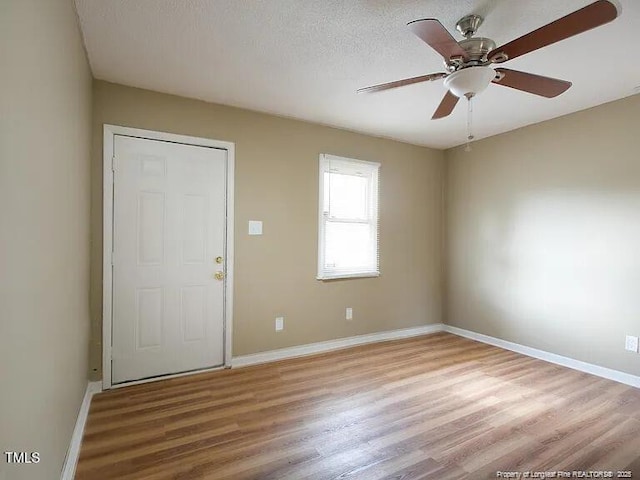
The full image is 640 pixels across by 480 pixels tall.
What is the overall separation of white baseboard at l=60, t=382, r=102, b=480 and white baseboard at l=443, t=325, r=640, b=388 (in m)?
4.08

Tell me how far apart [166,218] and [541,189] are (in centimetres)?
380

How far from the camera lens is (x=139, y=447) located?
200 centimetres

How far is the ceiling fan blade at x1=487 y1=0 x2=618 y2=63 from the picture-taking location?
132 centimetres

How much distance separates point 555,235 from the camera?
3.47 metres

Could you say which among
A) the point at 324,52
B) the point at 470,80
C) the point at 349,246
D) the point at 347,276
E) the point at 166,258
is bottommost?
the point at 347,276

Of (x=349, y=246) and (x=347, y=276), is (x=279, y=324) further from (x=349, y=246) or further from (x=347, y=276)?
(x=349, y=246)

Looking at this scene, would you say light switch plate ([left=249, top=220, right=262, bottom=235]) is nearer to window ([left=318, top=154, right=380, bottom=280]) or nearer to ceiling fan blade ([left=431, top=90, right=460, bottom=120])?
window ([left=318, top=154, right=380, bottom=280])

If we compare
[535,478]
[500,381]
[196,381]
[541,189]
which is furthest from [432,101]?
[196,381]

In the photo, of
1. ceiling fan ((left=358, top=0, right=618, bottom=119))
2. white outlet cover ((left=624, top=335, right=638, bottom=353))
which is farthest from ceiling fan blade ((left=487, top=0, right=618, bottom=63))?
white outlet cover ((left=624, top=335, right=638, bottom=353))

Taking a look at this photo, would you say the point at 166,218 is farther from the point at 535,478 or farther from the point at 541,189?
the point at 541,189

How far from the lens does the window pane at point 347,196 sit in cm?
385

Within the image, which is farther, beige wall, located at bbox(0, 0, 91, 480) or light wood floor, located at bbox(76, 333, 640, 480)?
light wood floor, located at bbox(76, 333, 640, 480)

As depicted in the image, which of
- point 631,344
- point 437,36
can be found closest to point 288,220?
point 437,36

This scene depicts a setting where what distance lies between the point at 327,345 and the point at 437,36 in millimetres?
3116
